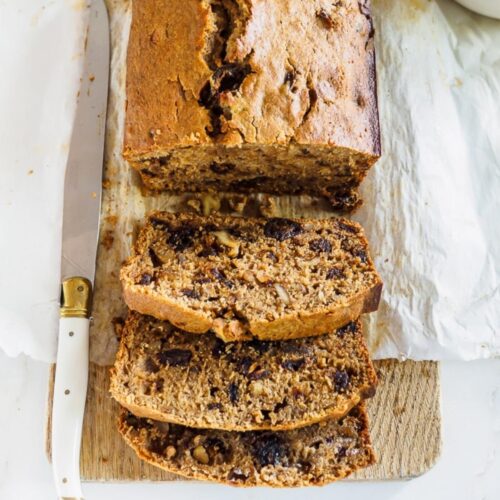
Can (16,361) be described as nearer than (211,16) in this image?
No

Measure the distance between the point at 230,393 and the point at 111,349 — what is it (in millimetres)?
608

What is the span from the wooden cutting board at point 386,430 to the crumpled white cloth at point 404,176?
5.7 inches

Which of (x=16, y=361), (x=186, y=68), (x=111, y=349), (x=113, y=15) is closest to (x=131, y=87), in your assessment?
(x=186, y=68)

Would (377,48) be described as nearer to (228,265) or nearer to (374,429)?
(228,265)

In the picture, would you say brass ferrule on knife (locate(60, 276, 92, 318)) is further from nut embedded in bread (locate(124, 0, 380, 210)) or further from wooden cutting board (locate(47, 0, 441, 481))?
nut embedded in bread (locate(124, 0, 380, 210))

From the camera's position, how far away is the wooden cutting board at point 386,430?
3.24 m

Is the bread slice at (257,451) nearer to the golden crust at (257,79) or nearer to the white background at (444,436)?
the white background at (444,436)

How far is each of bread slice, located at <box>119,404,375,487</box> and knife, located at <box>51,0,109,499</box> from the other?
251 millimetres

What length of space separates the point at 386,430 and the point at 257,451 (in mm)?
639

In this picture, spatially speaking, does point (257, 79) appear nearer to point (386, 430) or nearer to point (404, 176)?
point (404, 176)

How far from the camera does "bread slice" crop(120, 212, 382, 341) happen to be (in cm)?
294

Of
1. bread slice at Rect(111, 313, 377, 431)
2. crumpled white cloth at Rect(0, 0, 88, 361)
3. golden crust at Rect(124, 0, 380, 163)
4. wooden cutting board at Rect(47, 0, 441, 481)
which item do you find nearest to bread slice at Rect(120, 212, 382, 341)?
bread slice at Rect(111, 313, 377, 431)

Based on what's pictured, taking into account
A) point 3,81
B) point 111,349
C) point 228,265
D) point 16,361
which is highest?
point 3,81

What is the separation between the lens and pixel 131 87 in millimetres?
3090
